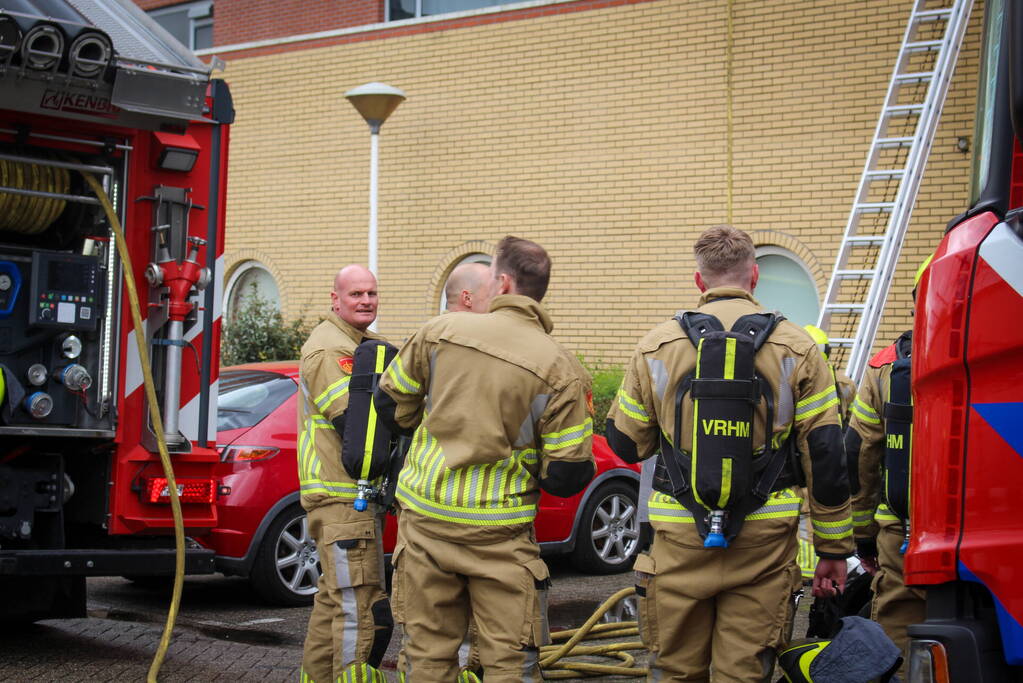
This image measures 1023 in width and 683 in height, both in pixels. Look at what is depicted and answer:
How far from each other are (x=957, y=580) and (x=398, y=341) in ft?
39.3

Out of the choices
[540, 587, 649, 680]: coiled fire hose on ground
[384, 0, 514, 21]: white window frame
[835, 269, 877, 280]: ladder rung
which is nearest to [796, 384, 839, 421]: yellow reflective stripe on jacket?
[540, 587, 649, 680]: coiled fire hose on ground

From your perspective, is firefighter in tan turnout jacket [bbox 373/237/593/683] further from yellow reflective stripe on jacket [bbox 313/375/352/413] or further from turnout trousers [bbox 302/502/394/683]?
yellow reflective stripe on jacket [bbox 313/375/352/413]

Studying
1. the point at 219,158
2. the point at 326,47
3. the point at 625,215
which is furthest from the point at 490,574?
the point at 326,47

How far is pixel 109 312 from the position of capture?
5.43 m

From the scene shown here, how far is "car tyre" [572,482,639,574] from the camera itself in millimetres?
8555

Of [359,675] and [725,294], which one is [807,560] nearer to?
[359,675]

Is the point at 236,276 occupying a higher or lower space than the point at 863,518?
higher

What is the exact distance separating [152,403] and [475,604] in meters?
1.95

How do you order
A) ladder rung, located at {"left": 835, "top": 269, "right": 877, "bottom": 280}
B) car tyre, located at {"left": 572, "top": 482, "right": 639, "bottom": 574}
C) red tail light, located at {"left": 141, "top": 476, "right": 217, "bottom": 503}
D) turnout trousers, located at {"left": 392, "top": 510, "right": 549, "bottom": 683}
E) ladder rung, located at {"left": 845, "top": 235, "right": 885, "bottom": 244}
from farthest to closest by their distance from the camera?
1. ladder rung, located at {"left": 845, "top": 235, "right": 885, "bottom": 244}
2. ladder rung, located at {"left": 835, "top": 269, "right": 877, "bottom": 280}
3. car tyre, located at {"left": 572, "top": 482, "right": 639, "bottom": 574}
4. red tail light, located at {"left": 141, "top": 476, "right": 217, "bottom": 503}
5. turnout trousers, located at {"left": 392, "top": 510, "right": 549, "bottom": 683}

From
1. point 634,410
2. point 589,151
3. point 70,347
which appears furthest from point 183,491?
point 589,151

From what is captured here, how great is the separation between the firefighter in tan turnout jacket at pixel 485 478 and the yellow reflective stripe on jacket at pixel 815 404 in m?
0.71

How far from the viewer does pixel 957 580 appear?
2.74 meters

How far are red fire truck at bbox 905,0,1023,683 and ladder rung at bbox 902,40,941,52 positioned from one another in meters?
8.06

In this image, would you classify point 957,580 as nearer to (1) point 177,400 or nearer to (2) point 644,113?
(1) point 177,400
